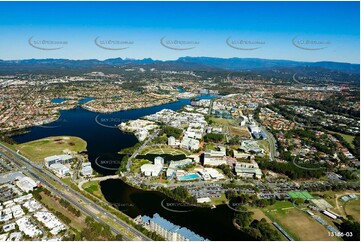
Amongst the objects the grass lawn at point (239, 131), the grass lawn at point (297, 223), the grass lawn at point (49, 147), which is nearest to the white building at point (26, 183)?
the grass lawn at point (49, 147)

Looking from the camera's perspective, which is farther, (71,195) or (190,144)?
(190,144)

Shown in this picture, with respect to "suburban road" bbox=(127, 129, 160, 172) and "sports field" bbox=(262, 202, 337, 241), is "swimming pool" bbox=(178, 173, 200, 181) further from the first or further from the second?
"sports field" bbox=(262, 202, 337, 241)

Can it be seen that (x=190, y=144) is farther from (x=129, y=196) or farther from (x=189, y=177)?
(x=129, y=196)

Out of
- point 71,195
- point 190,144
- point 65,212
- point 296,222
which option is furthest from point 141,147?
point 296,222

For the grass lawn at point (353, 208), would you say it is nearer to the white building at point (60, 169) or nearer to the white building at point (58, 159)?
the white building at point (60, 169)

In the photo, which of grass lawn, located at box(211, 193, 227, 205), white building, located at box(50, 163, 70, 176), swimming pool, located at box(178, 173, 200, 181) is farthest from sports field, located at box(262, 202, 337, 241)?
white building, located at box(50, 163, 70, 176)

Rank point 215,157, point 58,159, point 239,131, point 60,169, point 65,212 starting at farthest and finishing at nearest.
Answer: point 239,131 → point 215,157 → point 58,159 → point 60,169 → point 65,212

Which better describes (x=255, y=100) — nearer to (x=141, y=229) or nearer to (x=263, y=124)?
(x=263, y=124)
